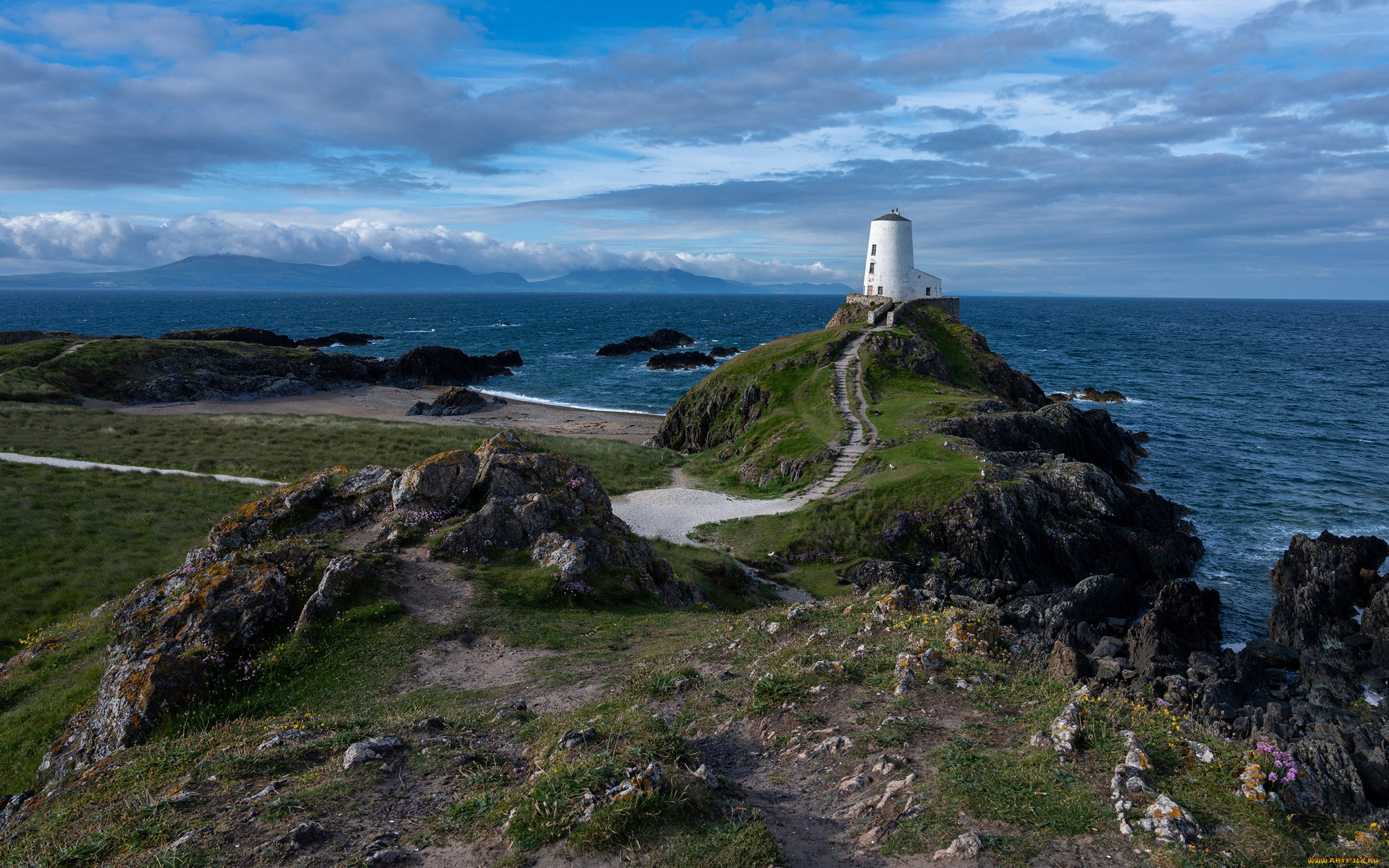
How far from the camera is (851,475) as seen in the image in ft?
124

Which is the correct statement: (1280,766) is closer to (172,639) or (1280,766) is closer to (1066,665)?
(1066,665)

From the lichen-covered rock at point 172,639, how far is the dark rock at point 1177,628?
2141 cm

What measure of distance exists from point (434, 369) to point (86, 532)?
2907 inches

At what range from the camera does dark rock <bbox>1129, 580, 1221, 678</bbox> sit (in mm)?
21328

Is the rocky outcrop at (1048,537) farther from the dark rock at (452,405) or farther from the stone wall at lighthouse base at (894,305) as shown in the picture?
the dark rock at (452,405)

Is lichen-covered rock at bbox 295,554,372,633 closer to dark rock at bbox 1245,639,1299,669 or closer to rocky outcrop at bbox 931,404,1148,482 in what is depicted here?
dark rock at bbox 1245,639,1299,669

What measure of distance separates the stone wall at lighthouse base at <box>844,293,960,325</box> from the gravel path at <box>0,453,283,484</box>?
54.4 metres

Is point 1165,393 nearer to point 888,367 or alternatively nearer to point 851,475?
point 888,367

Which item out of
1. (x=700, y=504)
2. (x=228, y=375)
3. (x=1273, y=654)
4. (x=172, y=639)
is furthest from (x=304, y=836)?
(x=228, y=375)

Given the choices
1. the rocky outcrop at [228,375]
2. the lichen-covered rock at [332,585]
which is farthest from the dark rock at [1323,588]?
the rocky outcrop at [228,375]

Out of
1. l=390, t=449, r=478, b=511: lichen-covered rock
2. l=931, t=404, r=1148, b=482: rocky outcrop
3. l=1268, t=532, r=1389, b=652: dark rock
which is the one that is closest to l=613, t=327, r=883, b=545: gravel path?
l=931, t=404, r=1148, b=482: rocky outcrop

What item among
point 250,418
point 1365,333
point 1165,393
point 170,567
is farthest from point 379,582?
point 1365,333

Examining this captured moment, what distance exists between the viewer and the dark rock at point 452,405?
7169 cm

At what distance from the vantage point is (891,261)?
252ft
